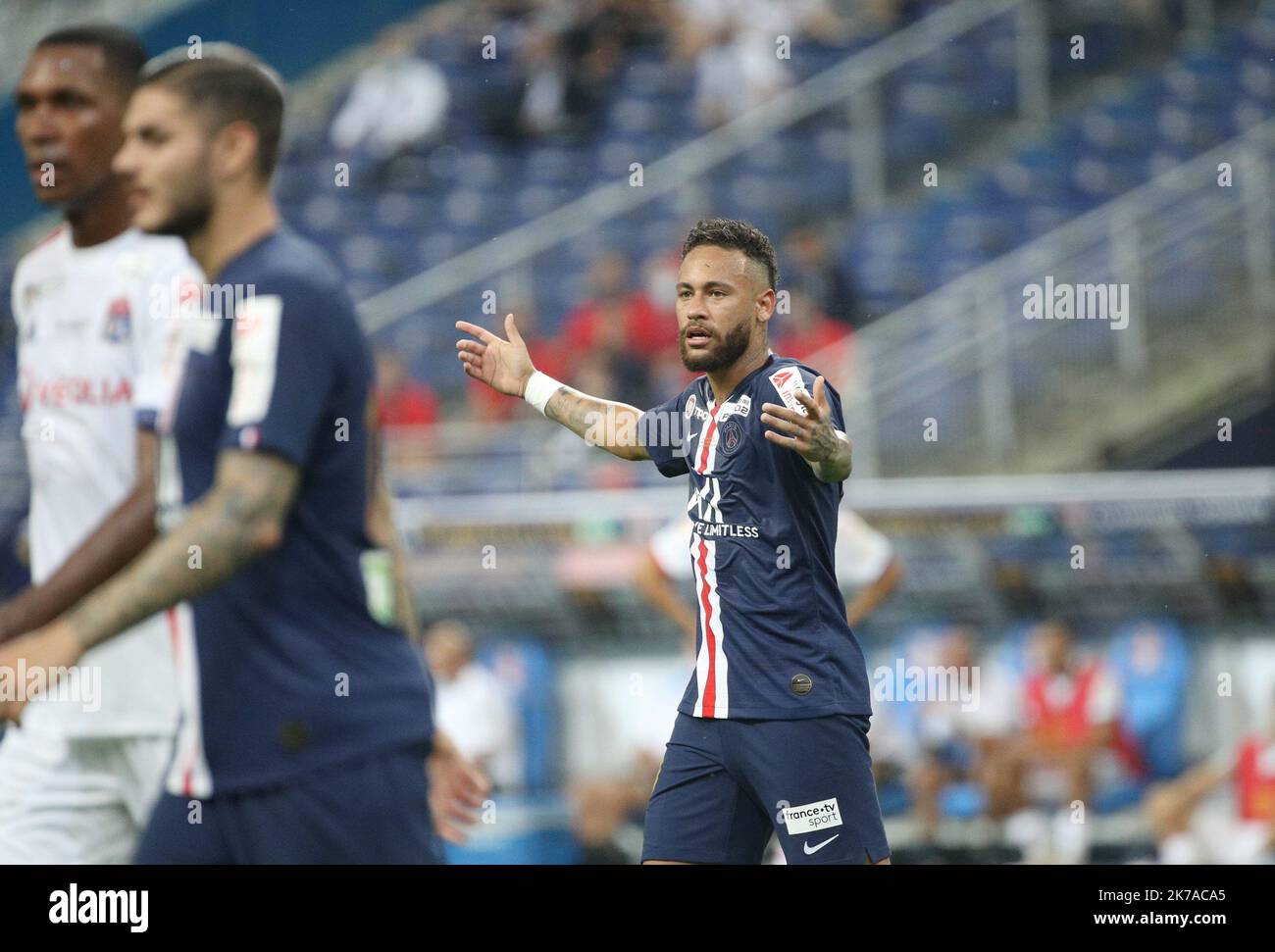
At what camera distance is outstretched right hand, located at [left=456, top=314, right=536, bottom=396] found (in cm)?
477

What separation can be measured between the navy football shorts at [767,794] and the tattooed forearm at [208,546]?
4.03 feet

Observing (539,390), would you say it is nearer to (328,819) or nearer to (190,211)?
(190,211)

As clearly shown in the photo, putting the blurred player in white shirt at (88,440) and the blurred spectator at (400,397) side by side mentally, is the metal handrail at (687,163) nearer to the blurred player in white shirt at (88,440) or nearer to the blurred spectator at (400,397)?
the blurred spectator at (400,397)

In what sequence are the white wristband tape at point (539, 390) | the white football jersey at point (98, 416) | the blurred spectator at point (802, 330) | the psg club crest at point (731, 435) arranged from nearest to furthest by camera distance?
the psg club crest at point (731, 435)
the white football jersey at point (98, 416)
the white wristband tape at point (539, 390)
the blurred spectator at point (802, 330)

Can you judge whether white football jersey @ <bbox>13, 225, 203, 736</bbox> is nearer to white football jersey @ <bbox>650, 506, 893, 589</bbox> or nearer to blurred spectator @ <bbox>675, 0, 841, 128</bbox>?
white football jersey @ <bbox>650, 506, 893, 589</bbox>

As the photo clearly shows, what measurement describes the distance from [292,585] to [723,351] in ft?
4.19

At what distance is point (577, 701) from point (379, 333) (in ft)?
9.32

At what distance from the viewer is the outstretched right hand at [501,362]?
15.7 ft

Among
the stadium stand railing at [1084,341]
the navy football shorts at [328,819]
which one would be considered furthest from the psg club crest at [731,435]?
the stadium stand railing at [1084,341]

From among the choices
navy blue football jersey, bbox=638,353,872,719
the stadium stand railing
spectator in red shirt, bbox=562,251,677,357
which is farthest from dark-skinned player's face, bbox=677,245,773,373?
spectator in red shirt, bbox=562,251,677,357

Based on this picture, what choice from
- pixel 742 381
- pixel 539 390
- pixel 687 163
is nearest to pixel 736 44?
pixel 687 163

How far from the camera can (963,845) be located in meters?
7.65

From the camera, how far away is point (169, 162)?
407cm

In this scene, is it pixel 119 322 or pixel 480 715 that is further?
pixel 480 715
